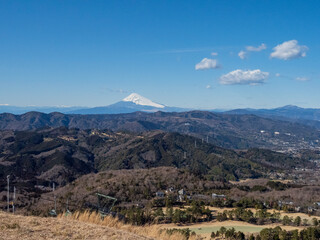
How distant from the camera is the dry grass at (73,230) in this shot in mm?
7758

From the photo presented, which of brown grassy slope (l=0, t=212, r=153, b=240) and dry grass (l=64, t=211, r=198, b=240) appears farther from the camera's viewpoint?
dry grass (l=64, t=211, r=198, b=240)

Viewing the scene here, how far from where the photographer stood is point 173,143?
6575 inches

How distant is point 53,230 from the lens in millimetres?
8164

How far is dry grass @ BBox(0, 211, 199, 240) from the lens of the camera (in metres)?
7.76

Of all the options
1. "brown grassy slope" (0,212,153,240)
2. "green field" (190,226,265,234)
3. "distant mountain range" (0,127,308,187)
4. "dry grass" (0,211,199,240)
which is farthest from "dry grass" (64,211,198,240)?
"distant mountain range" (0,127,308,187)

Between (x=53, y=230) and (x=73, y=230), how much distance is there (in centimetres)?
56

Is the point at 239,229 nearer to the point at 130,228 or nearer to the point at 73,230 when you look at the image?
the point at 130,228

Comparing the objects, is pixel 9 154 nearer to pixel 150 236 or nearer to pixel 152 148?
pixel 152 148

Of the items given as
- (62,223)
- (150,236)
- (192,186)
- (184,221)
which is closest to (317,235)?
(184,221)

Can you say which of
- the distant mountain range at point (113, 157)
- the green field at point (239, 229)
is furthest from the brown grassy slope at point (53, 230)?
the distant mountain range at point (113, 157)

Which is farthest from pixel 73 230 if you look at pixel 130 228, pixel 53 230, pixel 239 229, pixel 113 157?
pixel 113 157

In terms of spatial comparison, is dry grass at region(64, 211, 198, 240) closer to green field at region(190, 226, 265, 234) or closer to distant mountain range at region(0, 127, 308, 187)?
green field at region(190, 226, 265, 234)

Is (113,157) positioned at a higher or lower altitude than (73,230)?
lower

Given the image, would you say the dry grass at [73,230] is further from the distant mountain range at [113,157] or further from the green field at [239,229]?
the distant mountain range at [113,157]
